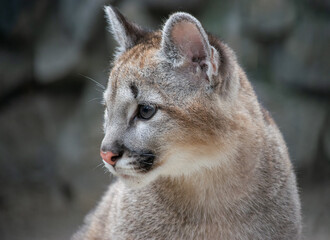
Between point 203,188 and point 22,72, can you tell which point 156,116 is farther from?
point 22,72

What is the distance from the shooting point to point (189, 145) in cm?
383

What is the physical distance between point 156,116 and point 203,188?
710mm

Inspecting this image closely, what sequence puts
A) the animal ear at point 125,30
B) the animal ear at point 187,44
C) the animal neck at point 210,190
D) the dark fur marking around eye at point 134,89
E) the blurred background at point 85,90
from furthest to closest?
the blurred background at point 85,90 → the animal ear at point 125,30 → the animal neck at point 210,190 → the dark fur marking around eye at point 134,89 → the animal ear at point 187,44

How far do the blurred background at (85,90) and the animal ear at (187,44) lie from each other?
4010mm

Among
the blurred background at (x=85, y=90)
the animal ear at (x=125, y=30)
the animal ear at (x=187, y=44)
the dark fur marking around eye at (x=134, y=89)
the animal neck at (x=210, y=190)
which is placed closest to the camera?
the animal ear at (x=187, y=44)

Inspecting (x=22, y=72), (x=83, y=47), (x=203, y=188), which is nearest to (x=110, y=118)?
(x=203, y=188)

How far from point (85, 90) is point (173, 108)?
536 centimetres

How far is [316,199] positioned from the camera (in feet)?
27.0

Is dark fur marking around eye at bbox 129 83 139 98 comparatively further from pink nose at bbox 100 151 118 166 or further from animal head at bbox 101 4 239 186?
pink nose at bbox 100 151 118 166

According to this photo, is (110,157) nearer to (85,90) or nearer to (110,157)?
(110,157)

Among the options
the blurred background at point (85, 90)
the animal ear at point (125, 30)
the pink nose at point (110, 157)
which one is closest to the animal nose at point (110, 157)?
the pink nose at point (110, 157)

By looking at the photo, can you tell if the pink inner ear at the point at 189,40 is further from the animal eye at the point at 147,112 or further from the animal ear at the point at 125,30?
the animal ear at the point at 125,30

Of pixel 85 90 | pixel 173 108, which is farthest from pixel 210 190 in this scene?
pixel 85 90

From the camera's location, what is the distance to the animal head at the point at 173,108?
12.3ft
